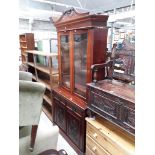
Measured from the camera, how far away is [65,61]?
309cm

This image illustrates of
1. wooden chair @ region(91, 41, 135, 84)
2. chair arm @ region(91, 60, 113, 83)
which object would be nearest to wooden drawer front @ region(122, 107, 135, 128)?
wooden chair @ region(91, 41, 135, 84)

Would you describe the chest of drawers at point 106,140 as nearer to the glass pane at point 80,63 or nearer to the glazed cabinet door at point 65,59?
the glass pane at point 80,63

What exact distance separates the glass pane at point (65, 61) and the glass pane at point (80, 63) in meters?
0.30

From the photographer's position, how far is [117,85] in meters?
2.01

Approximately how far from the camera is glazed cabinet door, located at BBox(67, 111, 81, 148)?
2.54 m

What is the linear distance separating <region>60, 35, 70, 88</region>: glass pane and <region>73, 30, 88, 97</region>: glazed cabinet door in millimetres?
287

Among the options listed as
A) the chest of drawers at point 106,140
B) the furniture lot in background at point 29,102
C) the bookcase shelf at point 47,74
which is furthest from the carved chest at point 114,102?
the bookcase shelf at point 47,74

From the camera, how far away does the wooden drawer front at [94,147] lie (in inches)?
77.2

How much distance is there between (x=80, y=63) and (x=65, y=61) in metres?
0.56

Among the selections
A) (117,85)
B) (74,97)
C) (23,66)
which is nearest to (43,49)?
(23,66)

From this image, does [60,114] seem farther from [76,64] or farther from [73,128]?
[76,64]
